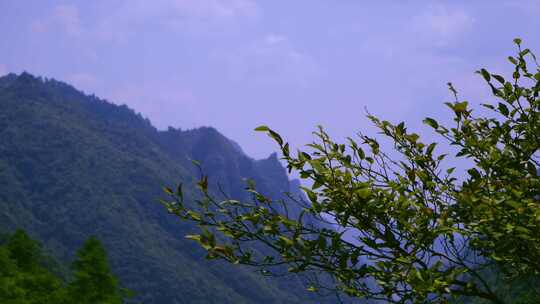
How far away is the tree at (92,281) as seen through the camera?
30391 millimetres

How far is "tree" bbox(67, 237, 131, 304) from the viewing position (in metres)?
30.4

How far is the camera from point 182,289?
650 feet

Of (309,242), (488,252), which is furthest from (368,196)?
(488,252)

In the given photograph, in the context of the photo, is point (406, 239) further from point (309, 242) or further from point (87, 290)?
point (87, 290)

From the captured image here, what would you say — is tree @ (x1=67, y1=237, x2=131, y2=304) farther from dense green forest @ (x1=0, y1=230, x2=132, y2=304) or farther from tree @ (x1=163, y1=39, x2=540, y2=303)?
tree @ (x1=163, y1=39, x2=540, y2=303)

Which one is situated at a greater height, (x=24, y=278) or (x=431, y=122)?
(x=24, y=278)

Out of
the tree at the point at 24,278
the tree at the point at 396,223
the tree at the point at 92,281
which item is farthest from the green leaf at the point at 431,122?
the tree at the point at 92,281

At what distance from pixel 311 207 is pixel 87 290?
28.5 m

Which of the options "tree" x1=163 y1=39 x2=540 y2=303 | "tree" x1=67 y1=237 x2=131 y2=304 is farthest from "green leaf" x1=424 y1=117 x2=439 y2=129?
"tree" x1=67 y1=237 x2=131 y2=304

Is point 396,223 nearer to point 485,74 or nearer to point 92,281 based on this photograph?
point 485,74

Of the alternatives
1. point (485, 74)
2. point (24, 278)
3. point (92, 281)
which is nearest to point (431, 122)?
point (485, 74)

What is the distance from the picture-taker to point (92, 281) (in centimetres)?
3080

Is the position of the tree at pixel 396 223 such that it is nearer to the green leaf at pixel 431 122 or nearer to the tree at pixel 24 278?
the green leaf at pixel 431 122

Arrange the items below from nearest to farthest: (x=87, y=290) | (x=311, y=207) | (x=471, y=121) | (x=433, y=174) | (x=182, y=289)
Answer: (x=311, y=207)
(x=433, y=174)
(x=471, y=121)
(x=87, y=290)
(x=182, y=289)
